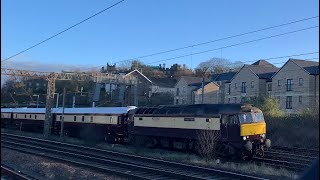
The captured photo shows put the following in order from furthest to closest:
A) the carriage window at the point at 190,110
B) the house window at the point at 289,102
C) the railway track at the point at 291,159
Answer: the house window at the point at 289,102 < the carriage window at the point at 190,110 < the railway track at the point at 291,159

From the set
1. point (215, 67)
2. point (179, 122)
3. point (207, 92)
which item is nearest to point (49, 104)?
point (179, 122)

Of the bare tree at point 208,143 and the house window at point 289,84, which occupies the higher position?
the house window at point 289,84

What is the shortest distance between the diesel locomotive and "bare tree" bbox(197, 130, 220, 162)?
0.19 meters

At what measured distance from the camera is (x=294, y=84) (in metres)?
61.8

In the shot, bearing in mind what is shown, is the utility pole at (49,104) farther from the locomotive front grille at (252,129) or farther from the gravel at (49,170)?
the locomotive front grille at (252,129)

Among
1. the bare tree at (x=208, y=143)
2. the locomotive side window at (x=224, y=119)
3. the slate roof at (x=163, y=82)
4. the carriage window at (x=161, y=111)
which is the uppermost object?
the slate roof at (x=163, y=82)

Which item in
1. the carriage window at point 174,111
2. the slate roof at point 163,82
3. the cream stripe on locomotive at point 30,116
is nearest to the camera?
the carriage window at point 174,111

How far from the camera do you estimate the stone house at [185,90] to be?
85.2 metres

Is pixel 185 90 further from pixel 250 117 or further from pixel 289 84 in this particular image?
pixel 250 117

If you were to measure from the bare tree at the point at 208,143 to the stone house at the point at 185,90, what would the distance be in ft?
194

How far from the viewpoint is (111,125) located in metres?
36.7

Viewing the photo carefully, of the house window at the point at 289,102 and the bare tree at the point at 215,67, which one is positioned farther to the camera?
the bare tree at the point at 215,67

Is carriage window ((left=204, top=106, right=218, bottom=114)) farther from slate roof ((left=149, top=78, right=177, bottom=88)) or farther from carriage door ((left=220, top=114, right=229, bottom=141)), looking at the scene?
slate roof ((left=149, top=78, right=177, bottom=88))

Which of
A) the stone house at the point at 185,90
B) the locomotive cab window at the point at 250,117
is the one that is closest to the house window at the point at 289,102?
the stone house at the point at 185,90
